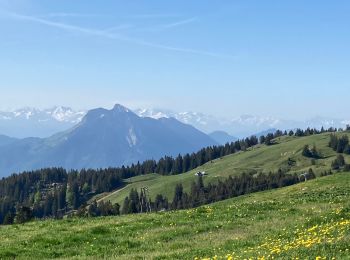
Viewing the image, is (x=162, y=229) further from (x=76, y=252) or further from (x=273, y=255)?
(x=273, y=255)

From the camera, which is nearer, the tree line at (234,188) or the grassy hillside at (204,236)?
the grassy hillside at (204,236)

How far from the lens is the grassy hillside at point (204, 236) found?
1631cm

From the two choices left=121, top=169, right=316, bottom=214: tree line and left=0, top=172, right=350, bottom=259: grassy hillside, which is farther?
left=121, top=169, right=316, bottom=214: tree line

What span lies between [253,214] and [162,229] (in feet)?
21.8

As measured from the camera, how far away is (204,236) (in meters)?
23.2

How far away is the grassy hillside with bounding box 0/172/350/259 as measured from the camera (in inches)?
642

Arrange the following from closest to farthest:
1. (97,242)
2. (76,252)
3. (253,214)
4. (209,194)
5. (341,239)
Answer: (341,239)
(76,252)
(97,242)
(253,214)
(209,194)

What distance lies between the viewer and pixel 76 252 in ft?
71.9

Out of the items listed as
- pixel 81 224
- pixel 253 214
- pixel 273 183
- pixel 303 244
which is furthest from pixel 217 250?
pixel 273 183

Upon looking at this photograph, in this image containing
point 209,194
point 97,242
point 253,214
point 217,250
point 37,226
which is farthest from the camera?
point 209,194

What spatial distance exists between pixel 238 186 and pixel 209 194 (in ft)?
41.4

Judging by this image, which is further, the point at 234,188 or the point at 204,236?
the point at 234,188

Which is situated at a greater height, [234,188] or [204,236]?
[204,236]

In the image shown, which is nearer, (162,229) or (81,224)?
(162,229)
